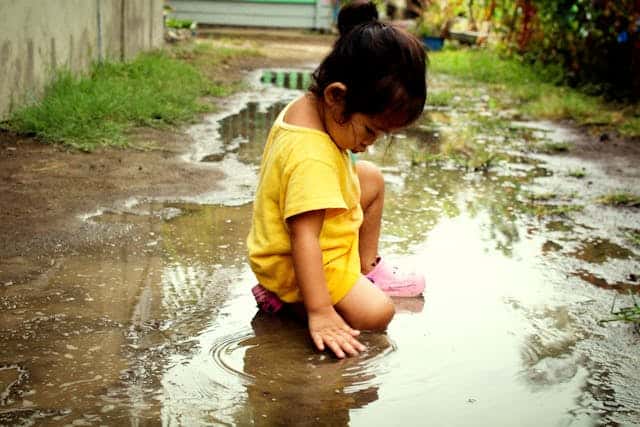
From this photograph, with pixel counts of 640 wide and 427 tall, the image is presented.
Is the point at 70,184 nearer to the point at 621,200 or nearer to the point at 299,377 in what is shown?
the point at 299,377

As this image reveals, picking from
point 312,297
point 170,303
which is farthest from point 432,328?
point 170,303

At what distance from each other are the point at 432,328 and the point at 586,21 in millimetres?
6835

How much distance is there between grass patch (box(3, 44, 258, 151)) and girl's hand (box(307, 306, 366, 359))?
2.54 m

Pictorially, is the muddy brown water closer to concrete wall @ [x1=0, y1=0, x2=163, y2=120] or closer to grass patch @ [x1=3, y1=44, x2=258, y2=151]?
grass patch @ [x1=3, y1=44, x2=258, y2=151]

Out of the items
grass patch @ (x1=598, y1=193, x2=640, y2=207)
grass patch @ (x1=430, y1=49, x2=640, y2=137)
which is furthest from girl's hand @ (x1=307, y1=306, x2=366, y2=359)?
grass patch @ (x1=430, y1=49, x2=640, y2=137)

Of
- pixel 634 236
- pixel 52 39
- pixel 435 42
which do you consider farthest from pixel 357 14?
pixel 435 42

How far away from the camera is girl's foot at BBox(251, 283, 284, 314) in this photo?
2463 mm

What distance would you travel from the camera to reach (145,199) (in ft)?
11.7

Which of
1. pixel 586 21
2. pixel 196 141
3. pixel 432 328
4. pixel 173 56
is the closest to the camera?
pixel 432 328

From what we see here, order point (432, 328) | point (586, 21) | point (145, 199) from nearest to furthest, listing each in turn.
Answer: point (432, 328) → point (145, 199) → point (586, 21)

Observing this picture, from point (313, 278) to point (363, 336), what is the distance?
25 centimetres

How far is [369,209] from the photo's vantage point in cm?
273

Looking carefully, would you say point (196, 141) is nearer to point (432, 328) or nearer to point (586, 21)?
point (432, 328)

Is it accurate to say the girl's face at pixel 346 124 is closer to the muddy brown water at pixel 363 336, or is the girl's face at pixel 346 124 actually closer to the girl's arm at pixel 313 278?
the girl's arm at pixel 313 278
